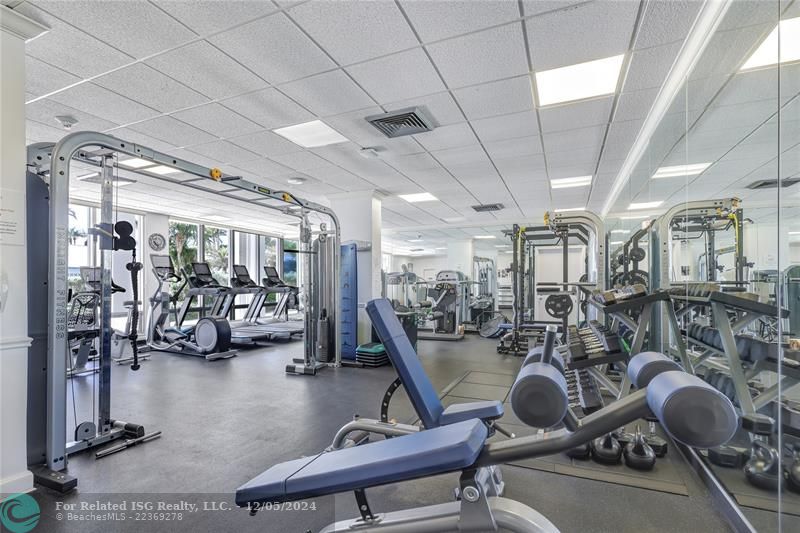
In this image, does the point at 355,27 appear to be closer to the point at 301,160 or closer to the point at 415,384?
the point at 415,384

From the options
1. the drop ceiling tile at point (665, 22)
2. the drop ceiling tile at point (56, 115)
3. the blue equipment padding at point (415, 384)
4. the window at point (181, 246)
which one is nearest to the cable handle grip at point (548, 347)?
the blue equipment padding at point (415, 384)

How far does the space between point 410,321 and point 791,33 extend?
5.00m

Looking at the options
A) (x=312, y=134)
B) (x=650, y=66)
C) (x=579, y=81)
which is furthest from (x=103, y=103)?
(x=650, y=66)

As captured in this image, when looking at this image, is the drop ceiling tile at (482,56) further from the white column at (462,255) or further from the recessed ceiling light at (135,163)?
the white column at (462,255)

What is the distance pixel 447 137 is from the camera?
13.2ft

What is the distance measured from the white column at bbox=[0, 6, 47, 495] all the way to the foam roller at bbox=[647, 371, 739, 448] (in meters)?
3.09

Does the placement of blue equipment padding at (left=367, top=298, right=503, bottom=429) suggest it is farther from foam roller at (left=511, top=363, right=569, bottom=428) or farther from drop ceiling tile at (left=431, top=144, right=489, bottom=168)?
drop ceiling tile at (left=431, top=144, right=489, bottom=168)

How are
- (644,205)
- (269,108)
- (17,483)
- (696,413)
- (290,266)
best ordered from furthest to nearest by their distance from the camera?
1. (290,266)
2. (644,205)
3. (269,108)
4. (17,483)
5. (696,413)

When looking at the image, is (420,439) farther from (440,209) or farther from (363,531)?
(440,209)

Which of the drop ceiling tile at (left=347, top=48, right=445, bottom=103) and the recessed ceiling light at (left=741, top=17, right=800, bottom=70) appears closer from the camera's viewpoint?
the recessed ceiling light at (left=741, top=17, right=800, bottom=70)

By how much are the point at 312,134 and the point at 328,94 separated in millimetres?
986

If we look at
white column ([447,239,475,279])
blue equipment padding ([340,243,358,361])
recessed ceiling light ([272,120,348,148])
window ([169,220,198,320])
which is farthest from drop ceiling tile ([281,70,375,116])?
white column ([447,239,475,279])

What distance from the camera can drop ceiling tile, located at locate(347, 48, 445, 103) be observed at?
8.61 ft

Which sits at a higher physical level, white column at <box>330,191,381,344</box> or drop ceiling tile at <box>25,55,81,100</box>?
drop ceiling tile at <box>25,55,81,100</box>
